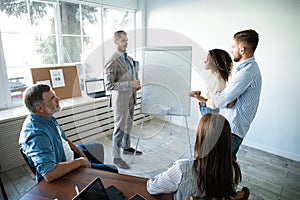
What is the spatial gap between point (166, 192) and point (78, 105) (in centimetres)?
196

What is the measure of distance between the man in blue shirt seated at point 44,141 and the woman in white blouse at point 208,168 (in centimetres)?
58

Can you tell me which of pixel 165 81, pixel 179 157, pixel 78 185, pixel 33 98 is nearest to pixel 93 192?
pixel 78 185

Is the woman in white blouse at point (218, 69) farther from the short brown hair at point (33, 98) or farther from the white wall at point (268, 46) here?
the short brown hair at point (33, 98)

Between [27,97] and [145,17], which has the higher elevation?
[145,17]

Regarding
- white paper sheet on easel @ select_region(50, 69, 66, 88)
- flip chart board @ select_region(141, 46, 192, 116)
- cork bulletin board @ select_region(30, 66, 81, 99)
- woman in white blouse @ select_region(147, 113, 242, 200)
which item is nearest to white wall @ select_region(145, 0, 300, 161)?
flip chart board @ select_region(141, 46, 192, 116)

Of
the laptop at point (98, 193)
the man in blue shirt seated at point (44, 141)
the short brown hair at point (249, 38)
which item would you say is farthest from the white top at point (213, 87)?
the laptop at point (98, 193)

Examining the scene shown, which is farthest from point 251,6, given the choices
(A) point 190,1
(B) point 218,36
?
(A) point 190,1

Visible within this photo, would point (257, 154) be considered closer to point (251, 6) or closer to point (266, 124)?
point (266, 124)

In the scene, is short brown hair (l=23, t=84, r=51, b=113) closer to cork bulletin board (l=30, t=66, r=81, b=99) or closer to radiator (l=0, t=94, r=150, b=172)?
radiator (l=0, t=94, r=150, b=172)

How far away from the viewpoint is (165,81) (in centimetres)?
211

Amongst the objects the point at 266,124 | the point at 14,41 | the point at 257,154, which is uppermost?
the point at 14,41

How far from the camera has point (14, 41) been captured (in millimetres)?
2373

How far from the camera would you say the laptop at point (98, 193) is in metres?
0.76

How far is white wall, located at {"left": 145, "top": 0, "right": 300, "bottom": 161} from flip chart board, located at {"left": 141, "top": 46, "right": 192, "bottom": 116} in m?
0.79
